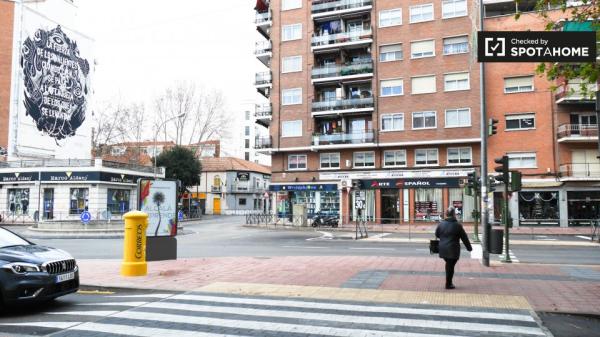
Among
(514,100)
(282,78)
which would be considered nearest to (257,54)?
(282,78)

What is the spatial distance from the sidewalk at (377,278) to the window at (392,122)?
26.1 metres

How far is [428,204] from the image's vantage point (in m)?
38.1

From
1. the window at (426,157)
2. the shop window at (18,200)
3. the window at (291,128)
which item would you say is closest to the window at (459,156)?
the window at (426,157)

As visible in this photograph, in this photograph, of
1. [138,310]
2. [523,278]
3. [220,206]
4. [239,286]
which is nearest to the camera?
[138,310]

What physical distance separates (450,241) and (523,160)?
30159 millimetres

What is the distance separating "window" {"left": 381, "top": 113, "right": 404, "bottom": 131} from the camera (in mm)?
39312

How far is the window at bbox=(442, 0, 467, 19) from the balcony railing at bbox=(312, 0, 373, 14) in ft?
20.3

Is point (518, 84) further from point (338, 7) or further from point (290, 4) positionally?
point (290, 4)

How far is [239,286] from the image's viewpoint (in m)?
9.63

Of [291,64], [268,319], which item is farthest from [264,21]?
[268,319]

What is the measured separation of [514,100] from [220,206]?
43.3m

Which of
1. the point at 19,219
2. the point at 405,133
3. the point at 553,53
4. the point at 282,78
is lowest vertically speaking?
the point at 19,219

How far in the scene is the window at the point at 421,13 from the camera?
39.1 meters

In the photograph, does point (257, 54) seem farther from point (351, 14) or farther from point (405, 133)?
point (405, 133)
